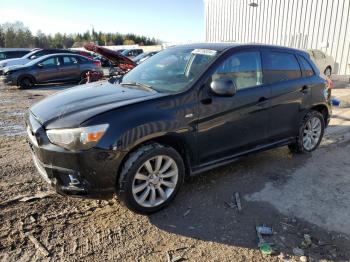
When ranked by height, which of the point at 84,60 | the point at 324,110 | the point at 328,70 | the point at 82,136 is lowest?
the point at 328,70

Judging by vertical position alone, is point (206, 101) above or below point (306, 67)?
below

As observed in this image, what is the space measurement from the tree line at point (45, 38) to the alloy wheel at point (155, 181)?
149 ft

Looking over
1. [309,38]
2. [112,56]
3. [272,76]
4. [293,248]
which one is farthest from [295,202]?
[309,38]

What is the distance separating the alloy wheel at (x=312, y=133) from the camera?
17.5 ft

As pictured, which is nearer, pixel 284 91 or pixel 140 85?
pixel 140 85

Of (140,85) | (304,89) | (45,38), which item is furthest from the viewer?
(45,38)

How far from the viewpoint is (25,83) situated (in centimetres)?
1430

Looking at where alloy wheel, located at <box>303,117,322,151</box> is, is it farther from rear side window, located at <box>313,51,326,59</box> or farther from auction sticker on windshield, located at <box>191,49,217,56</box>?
rear side window, located at <box>313,51,326,59</box>

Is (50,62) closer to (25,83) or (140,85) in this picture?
(25,83)

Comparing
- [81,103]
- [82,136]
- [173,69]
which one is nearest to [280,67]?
[173,69]

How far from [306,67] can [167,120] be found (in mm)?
2935

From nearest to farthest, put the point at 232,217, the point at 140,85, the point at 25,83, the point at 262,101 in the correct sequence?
the point at 232,217, the point at 140,85, the point at 262,101, the point at 25,83

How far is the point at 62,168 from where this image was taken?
3105 millimetres

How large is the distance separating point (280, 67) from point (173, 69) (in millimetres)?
1659
